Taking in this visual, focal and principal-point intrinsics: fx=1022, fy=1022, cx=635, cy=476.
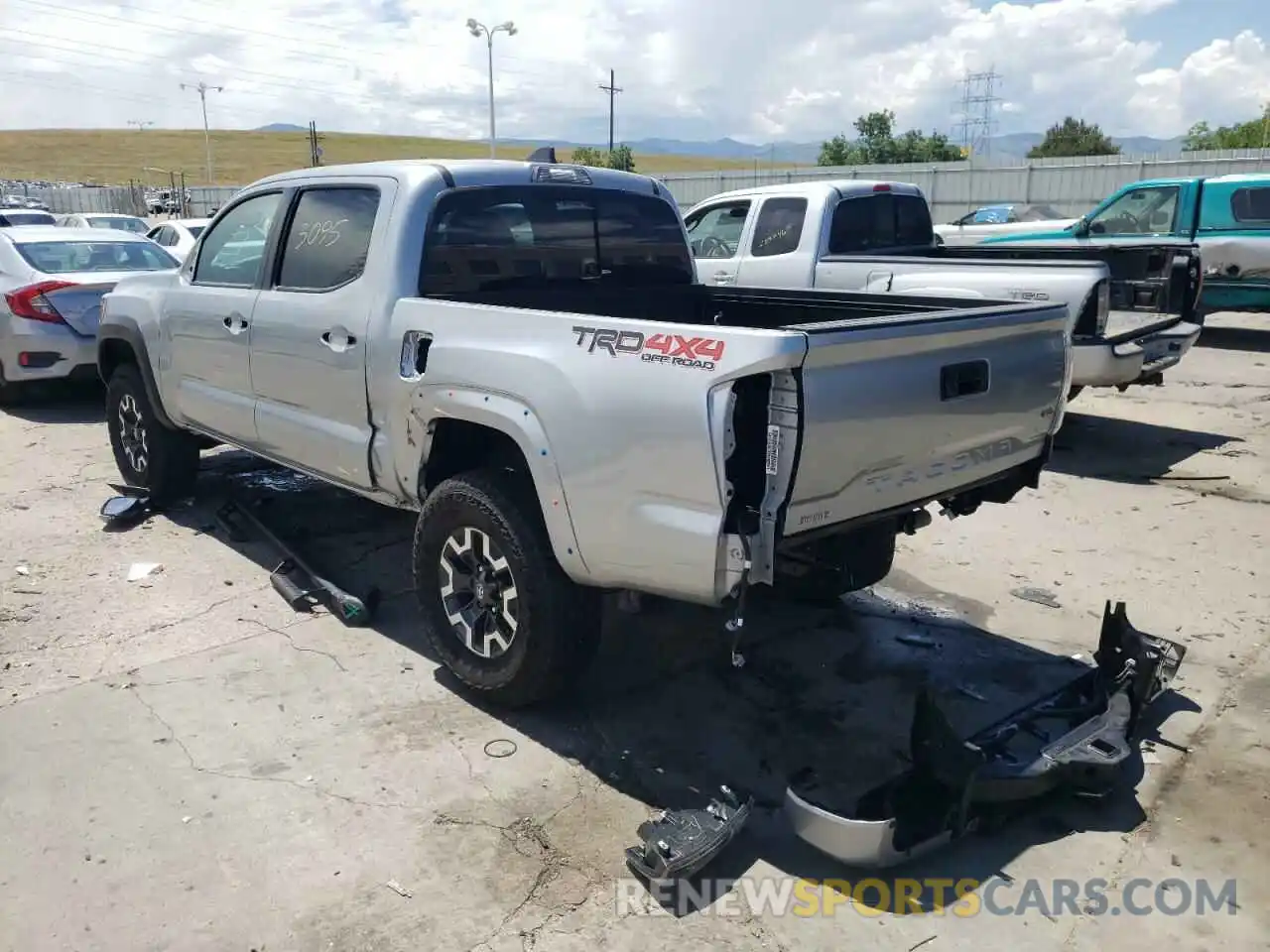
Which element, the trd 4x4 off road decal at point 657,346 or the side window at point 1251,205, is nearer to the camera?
the trd 4x4 off road decal at point 657,346

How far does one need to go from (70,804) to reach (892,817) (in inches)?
105

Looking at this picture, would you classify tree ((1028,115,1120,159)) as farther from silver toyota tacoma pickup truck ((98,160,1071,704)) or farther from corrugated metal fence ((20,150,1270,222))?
silver toyota tacoma pickup truck ((98,160,1071,704))

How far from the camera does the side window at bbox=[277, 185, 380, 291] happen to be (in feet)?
14.6

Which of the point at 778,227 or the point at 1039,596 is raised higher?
the point at 778,227

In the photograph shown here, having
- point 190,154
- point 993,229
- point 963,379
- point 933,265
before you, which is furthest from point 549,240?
point 190,154

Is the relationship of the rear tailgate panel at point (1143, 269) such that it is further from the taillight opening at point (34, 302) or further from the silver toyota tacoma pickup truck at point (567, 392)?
the taillight opening at point (34, 302)

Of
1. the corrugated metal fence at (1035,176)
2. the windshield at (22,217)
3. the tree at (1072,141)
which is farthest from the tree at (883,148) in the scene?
the windshield at (22,217)

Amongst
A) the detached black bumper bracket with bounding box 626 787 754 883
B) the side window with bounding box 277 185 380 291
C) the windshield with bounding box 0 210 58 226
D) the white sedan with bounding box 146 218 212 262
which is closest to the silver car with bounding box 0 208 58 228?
the windshield with bounding box 0 210 58 226

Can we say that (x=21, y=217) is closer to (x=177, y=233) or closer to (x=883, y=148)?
(x=177, y=233)

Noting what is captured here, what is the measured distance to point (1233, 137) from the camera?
59406 millimetres

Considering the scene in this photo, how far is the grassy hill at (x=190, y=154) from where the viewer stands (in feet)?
348

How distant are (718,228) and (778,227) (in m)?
0.83

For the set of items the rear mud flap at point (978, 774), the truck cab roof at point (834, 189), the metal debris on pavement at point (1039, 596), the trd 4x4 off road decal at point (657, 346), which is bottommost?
the metal debris on pavement at point (1039, 596)

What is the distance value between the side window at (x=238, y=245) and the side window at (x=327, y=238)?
0.93 feet
